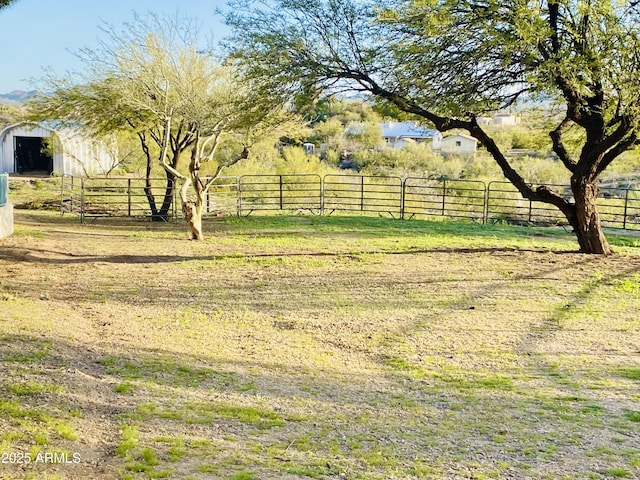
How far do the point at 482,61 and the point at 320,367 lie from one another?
6234mm

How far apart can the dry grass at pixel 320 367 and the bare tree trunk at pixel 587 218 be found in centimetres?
82

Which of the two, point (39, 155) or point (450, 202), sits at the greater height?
point (39, 155)

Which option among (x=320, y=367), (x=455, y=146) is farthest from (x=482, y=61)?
(x=455, y=146)

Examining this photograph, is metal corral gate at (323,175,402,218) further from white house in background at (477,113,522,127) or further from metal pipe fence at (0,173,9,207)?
metal pipe fence at (0,173,9,207)

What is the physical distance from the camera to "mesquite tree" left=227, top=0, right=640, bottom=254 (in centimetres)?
831

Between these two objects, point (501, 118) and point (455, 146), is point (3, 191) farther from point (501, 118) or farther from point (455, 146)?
point (455, 146)

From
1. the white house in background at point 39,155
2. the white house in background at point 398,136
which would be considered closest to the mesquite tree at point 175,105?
the white house in background at point 39,155

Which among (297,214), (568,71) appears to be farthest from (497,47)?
(297,214)

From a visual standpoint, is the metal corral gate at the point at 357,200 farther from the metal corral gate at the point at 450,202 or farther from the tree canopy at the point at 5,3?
the tree canopy at the point at 5,3

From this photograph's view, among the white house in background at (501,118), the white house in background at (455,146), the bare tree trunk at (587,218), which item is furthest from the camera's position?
the white house in background at (455,146)

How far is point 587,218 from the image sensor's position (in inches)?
416

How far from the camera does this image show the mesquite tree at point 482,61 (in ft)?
27.3

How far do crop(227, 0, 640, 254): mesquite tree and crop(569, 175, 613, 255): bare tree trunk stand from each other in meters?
0.02

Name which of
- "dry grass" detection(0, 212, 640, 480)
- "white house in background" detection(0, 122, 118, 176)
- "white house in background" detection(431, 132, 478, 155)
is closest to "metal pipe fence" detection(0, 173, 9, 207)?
"dry grass" detection(0, 212, 640, 480)
